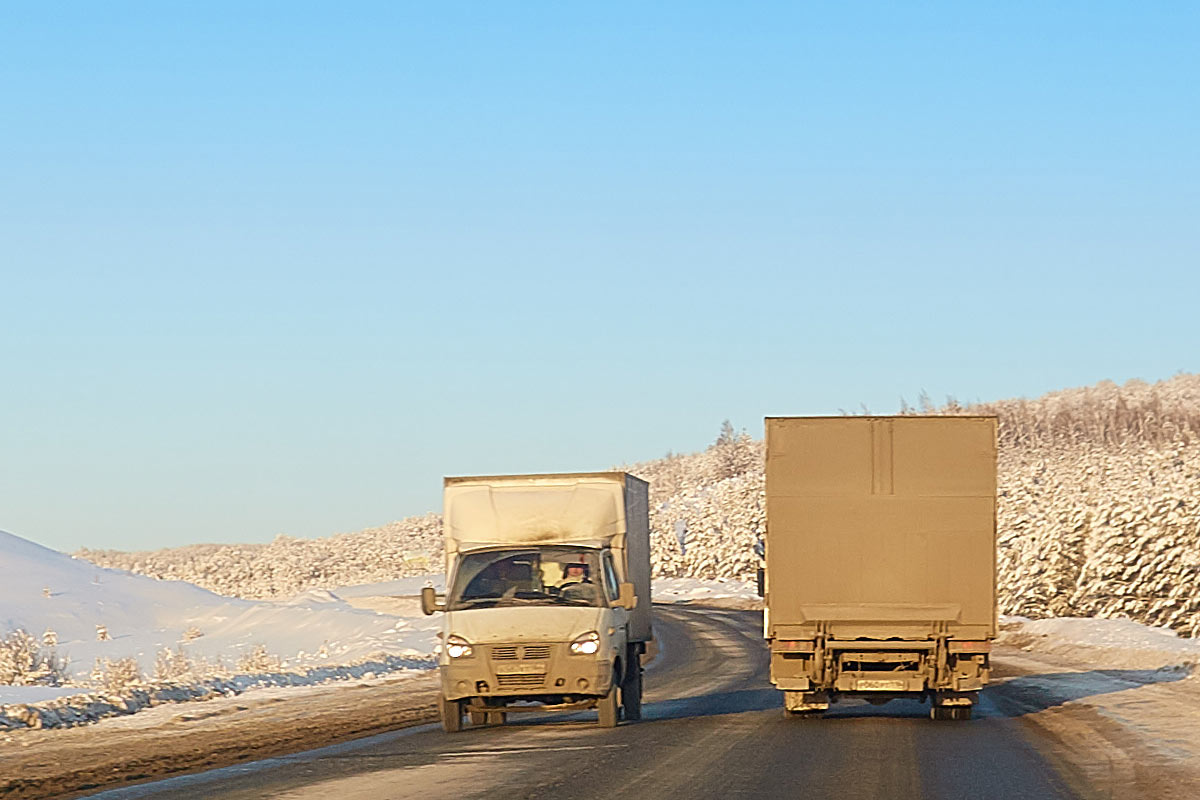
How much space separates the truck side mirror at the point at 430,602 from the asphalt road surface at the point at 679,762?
5.14 feet

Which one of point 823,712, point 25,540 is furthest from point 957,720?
point 25,540

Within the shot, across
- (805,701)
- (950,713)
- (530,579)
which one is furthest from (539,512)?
(950,713)

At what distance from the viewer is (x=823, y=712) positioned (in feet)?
73.5

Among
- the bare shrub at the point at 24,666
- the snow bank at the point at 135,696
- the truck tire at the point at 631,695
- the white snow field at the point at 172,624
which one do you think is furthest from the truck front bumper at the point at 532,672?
the bare shrub at the point at 24,666

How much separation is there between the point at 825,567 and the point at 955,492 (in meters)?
1.83

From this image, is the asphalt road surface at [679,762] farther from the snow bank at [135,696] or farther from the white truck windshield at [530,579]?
the snow bank at [135,696]

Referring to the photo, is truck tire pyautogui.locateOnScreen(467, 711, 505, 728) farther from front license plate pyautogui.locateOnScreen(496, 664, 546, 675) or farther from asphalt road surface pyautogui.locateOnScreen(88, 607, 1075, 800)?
front license plate pyautogui.locateOnScreen(496, 664, 546, 675)

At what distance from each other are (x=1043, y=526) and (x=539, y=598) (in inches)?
1370

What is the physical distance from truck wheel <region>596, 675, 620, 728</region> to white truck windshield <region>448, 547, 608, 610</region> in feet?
3.57

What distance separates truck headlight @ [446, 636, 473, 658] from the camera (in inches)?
781

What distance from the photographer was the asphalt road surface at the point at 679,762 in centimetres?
1390

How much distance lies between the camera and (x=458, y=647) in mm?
19891

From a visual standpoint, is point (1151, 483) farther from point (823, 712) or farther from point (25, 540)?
point (25, 540)

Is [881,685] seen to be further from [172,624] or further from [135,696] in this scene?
[172,624]
